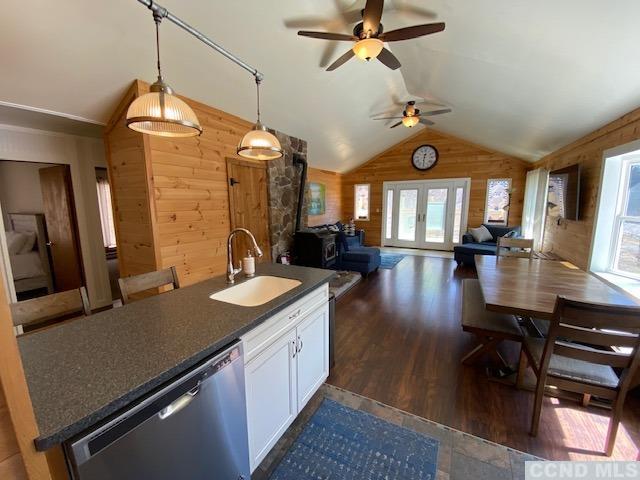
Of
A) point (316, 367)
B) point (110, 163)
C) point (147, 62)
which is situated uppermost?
point (147, 62)

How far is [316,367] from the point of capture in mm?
1926

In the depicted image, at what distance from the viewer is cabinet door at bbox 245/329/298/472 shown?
4.39 ft

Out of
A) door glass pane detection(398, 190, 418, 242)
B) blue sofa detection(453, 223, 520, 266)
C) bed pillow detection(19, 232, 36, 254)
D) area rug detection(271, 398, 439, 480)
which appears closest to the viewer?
area rug detection(271, 398, 439, 480)

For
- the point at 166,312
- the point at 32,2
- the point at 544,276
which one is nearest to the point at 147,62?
the point at 32,2

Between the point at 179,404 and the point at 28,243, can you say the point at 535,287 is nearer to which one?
the point at 179,404

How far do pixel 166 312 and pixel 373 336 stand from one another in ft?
6.95

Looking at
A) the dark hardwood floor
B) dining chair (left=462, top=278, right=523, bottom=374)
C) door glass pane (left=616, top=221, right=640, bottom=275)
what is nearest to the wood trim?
the dark hardwood floor

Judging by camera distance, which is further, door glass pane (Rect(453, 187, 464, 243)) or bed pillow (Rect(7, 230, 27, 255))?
door glass pane (Rect(453, 187, 464, 243))

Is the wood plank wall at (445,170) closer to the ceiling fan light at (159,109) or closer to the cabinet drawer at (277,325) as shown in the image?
the cabinet drawer at (277,325)

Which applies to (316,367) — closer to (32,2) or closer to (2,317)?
(2,317)

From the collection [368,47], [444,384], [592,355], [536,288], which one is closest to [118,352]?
[444,384]

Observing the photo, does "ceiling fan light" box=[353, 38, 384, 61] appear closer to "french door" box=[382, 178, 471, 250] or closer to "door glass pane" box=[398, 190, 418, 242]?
"french door" box=[382, 178, 471, 250]

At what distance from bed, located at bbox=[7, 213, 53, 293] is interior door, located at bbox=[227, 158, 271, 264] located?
2844mm

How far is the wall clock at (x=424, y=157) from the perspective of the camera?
700 cm
